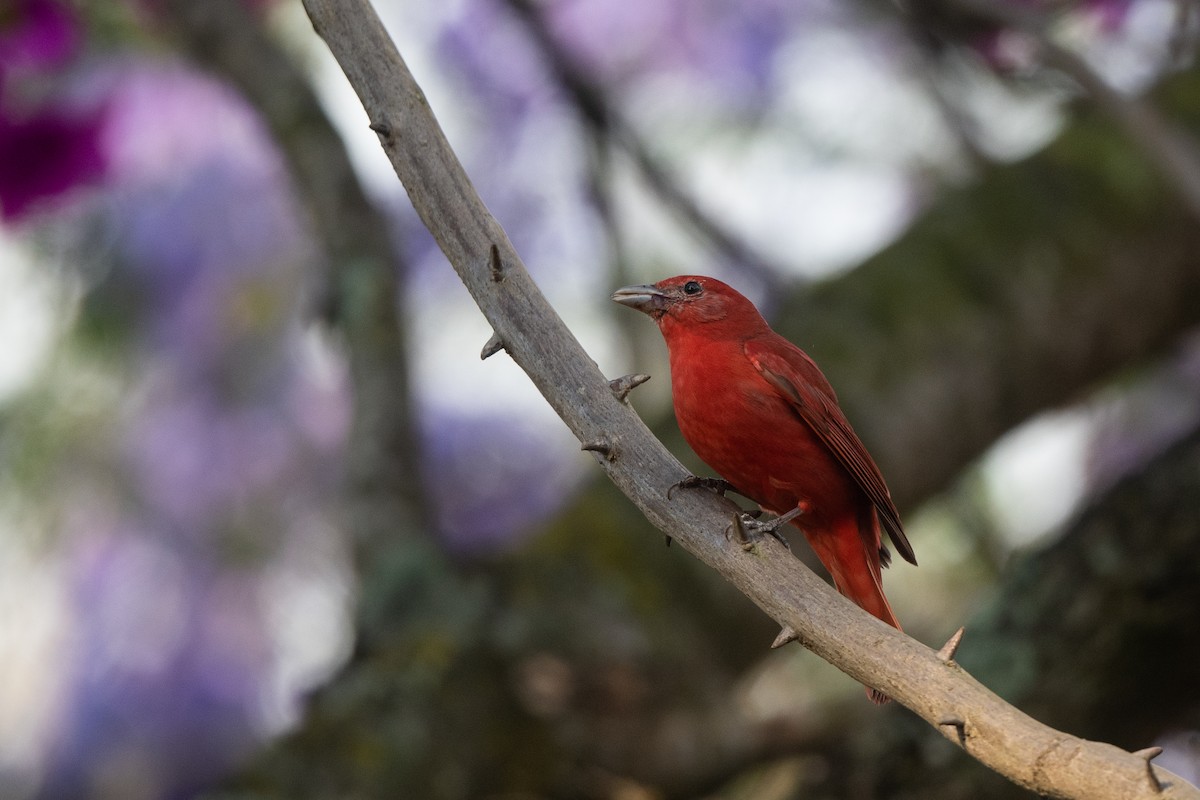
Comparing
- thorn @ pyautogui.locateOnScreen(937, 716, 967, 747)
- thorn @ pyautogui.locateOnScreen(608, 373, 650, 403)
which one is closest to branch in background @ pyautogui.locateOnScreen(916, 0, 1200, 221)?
thorn @ pyautogui.locateOnScreen(608, 373, 650, 403)

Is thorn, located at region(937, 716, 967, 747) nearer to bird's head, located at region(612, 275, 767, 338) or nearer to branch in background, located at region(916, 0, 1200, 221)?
bird's head, located at region(612, 275, 767, 338)

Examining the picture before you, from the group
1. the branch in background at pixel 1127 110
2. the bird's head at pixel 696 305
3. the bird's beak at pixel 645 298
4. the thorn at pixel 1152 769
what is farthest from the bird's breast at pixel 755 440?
the branch in background at pixel 1127 110

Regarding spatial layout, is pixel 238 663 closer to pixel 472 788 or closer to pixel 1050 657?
pixel 472 788

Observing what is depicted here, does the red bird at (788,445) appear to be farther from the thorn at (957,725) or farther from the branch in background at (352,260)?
the branch in background at (352,260)

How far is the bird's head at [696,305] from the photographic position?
228 centimetres

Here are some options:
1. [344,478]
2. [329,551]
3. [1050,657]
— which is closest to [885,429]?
[1050,657]

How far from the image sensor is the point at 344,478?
388cm

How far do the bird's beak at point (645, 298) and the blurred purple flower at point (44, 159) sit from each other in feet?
9.01

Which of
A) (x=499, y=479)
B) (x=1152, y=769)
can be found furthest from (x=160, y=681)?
(x=1152, y=769)

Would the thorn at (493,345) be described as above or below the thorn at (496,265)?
below

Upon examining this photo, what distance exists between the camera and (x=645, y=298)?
2434 millimetres

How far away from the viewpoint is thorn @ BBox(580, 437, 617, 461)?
155 cm

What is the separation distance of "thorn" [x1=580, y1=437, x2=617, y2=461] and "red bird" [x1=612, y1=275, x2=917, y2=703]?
14.6 inches

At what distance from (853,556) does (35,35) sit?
3.10m
